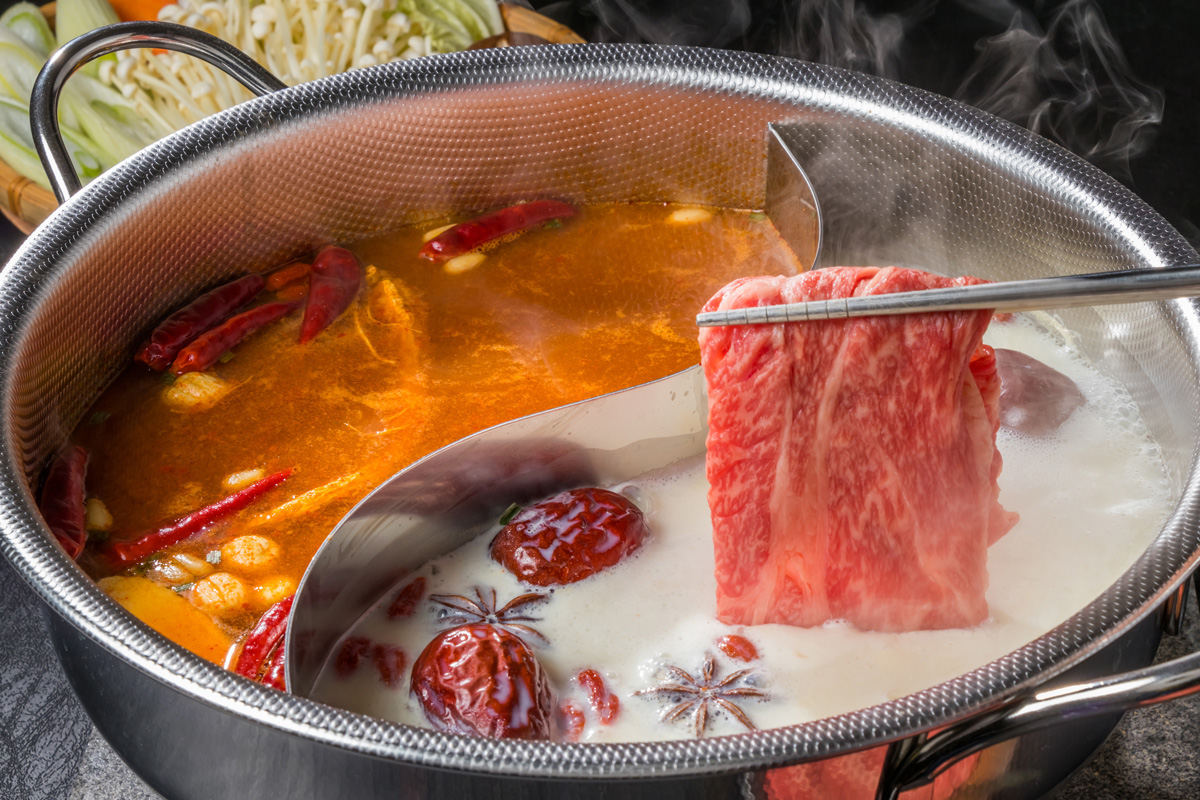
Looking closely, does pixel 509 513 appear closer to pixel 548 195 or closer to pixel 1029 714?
pixel 1029 714

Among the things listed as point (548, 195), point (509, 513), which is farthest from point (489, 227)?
point (509, 513)

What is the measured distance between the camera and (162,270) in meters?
2.38

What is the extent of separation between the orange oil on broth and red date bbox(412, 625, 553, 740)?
0.43 m

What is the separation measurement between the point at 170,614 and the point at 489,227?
4.20 ft

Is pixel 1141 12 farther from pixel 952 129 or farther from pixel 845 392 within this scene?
pixel 845 392

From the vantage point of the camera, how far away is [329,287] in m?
2.51

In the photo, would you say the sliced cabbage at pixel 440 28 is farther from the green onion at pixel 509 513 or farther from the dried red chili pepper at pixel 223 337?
the green onion at pixel 509 513

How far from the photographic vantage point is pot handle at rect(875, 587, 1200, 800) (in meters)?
1.21

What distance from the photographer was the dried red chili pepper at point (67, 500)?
1.89 meters

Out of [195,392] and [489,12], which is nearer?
[195,392]

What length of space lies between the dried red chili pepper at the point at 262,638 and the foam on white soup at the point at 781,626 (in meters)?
0.12

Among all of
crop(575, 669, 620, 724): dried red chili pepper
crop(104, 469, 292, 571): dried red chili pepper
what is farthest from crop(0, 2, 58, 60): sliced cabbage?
crop(575, 669, 620, 724): dried red chili pepper

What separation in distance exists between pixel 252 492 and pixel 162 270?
0.65m

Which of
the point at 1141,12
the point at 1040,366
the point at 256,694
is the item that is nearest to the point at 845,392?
the point at 1040,366
